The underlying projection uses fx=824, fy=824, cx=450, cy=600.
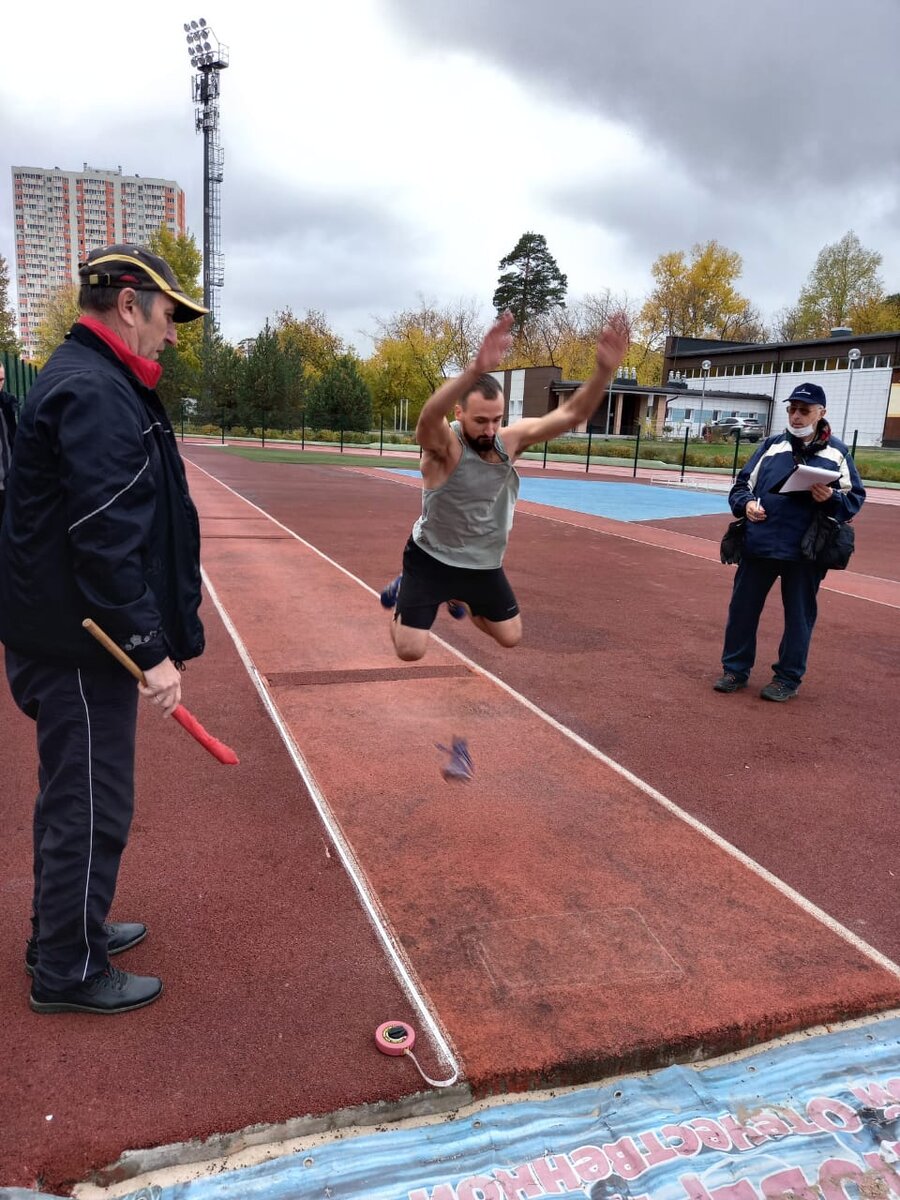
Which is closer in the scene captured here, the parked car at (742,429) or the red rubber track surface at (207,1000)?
the red rubber track surface at (207,1000)

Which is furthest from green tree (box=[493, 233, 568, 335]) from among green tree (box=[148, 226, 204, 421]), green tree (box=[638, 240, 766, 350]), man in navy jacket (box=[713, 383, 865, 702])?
man in navy jacket (box=[713, 383, 865, 702])

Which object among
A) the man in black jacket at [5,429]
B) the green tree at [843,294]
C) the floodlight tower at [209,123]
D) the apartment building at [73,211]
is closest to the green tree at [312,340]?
the floodlight tower at [209,123]

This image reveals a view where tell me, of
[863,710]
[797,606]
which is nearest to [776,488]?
[797,606]

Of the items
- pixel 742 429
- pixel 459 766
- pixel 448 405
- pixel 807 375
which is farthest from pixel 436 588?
pixel 807 375

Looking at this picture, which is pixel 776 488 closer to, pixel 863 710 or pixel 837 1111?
pixel 863 710

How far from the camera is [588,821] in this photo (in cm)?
410

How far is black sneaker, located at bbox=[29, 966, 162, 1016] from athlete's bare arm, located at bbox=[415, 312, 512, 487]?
2301 millimetres

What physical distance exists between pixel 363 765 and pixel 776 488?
3687 millimetres

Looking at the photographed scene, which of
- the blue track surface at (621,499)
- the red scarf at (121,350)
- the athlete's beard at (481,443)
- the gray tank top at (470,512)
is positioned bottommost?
the blue track surface at (621,499)

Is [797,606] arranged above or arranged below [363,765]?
above

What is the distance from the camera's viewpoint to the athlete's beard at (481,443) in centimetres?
411

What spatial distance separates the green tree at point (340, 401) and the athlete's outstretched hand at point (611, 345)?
48.2 meters

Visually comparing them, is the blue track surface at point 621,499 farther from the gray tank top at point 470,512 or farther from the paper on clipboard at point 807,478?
the gray tank top at point 470,512

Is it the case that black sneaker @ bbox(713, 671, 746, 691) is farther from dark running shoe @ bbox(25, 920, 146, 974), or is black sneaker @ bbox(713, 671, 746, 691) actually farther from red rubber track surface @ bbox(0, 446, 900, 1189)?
dark running shoe @ bbox(25, 920, 146, 974)
